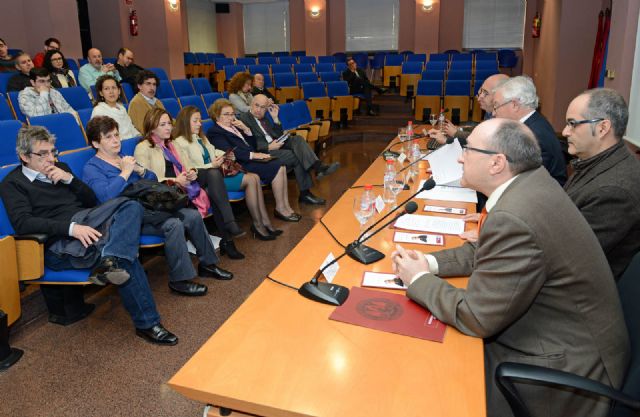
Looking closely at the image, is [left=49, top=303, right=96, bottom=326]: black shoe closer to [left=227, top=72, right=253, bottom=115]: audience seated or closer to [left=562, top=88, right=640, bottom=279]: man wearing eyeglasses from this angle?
[left=562, top=88, right=640, bottom=279]: man wearing eyeglasses

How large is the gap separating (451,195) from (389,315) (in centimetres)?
146

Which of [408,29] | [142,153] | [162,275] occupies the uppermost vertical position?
[408,29]

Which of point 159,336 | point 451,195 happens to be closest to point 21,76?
point 159,336

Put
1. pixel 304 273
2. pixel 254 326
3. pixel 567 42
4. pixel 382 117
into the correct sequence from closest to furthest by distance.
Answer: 1. pixel 254 326
2. pixel 304 273
3. pixel 567 42
4. pixel 382 117

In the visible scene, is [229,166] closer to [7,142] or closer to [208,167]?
[208,167]

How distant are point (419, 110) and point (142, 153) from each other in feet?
20.7

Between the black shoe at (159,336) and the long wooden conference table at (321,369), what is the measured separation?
1246 mm

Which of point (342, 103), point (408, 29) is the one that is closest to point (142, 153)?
point (342, 103)

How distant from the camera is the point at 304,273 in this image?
1.81m

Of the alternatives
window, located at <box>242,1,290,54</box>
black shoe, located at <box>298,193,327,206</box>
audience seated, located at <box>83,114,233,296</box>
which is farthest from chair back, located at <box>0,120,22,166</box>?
window, located at <box>242,1,290,54</box>

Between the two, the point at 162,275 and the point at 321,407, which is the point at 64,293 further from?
the point at 321,407

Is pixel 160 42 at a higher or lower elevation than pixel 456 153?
higher

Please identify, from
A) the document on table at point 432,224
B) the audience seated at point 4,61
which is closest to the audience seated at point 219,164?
the document on table at point 432,224

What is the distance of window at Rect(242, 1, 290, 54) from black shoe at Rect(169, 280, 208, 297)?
15578mm
